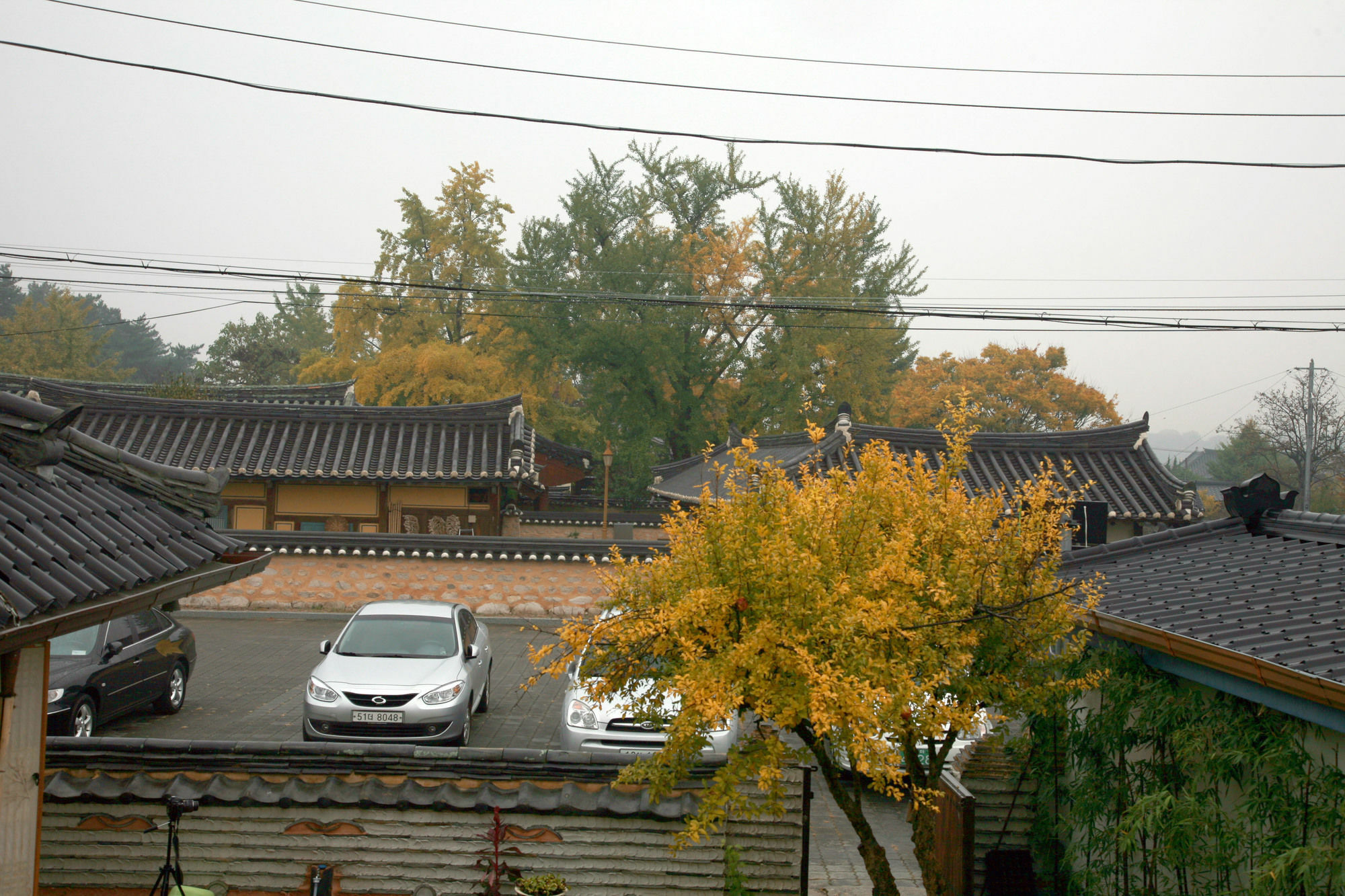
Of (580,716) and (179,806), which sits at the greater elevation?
(179,806)

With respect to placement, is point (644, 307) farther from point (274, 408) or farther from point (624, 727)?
point (624, 727)

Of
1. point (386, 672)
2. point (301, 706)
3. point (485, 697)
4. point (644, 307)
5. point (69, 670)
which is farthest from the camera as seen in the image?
point (644, 307)

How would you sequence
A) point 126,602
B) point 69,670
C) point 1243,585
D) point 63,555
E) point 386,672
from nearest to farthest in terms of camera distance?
point 63,555, point 126,602, point 1243,585, point 69,670, point 386,672

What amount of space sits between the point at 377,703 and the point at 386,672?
470 mm

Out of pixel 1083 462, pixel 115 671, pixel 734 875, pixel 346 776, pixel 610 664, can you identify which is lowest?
pixel 734 875

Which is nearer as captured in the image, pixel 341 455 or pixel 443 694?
pixel 443 694

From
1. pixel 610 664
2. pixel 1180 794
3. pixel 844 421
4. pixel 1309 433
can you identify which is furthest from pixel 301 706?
pixel 1309 433

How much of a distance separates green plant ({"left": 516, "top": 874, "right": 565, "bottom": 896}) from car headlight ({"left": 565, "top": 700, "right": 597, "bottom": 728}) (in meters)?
3.70

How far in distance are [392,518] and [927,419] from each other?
2631 cm

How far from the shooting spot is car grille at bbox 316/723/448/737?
10.1 m

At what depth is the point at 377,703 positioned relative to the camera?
33.3 ft

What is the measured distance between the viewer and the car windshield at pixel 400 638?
11070mm

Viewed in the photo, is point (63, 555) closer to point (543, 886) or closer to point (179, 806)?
point (179, 806)

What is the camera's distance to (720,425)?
112ft
